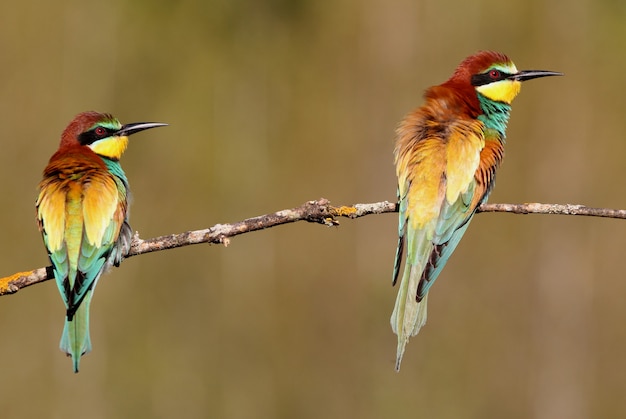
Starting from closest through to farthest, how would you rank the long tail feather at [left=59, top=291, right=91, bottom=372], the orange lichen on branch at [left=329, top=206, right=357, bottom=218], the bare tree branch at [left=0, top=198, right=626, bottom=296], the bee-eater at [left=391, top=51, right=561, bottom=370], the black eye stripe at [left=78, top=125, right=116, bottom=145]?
the bare tree branch at [left=0, top=198, right=626, bottom=296], the orange lichen on branch at [left=329, top=206, right=357, bottom=218], the long tail feather at [left=59, top=291, right=91, bottom=372], the bee-eater at [left=391, top=51, right=561, bottom=370], the black eye stripe at [left=78, top=125, right=116, bottom=145]

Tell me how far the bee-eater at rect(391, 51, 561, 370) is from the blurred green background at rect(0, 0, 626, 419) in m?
3.19

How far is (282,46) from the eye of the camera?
966 centimetres

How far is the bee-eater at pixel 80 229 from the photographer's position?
284 cm

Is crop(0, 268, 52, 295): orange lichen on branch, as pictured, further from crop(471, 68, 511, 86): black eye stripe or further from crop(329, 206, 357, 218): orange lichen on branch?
crop(471, 68, 511, 86): black eye stripe

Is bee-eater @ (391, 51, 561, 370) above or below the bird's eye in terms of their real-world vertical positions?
below

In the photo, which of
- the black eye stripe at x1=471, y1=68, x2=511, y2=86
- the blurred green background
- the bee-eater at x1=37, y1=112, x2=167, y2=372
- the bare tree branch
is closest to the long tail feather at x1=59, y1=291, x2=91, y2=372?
the bee-eater at x1=37, y1=112, x2=167, y2=372

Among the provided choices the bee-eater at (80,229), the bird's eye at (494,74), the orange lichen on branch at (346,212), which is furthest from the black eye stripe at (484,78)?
the bee-eater at (80,229)

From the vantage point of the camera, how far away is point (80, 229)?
9.55 feet

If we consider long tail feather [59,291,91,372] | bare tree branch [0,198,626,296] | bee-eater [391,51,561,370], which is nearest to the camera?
bare tree branch [0,198,626,296]

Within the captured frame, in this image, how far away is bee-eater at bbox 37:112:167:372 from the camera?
2.84 metres

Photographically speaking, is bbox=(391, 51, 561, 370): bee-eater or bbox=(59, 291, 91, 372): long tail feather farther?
bbox=(391, 51, 561, 370): bee-eater

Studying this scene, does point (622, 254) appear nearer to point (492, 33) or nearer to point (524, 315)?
point (524, 315)

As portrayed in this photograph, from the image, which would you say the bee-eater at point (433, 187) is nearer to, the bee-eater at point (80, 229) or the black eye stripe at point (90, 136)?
the bee-eater at point (80, 229)

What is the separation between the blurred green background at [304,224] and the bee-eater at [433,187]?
319 centimetres
